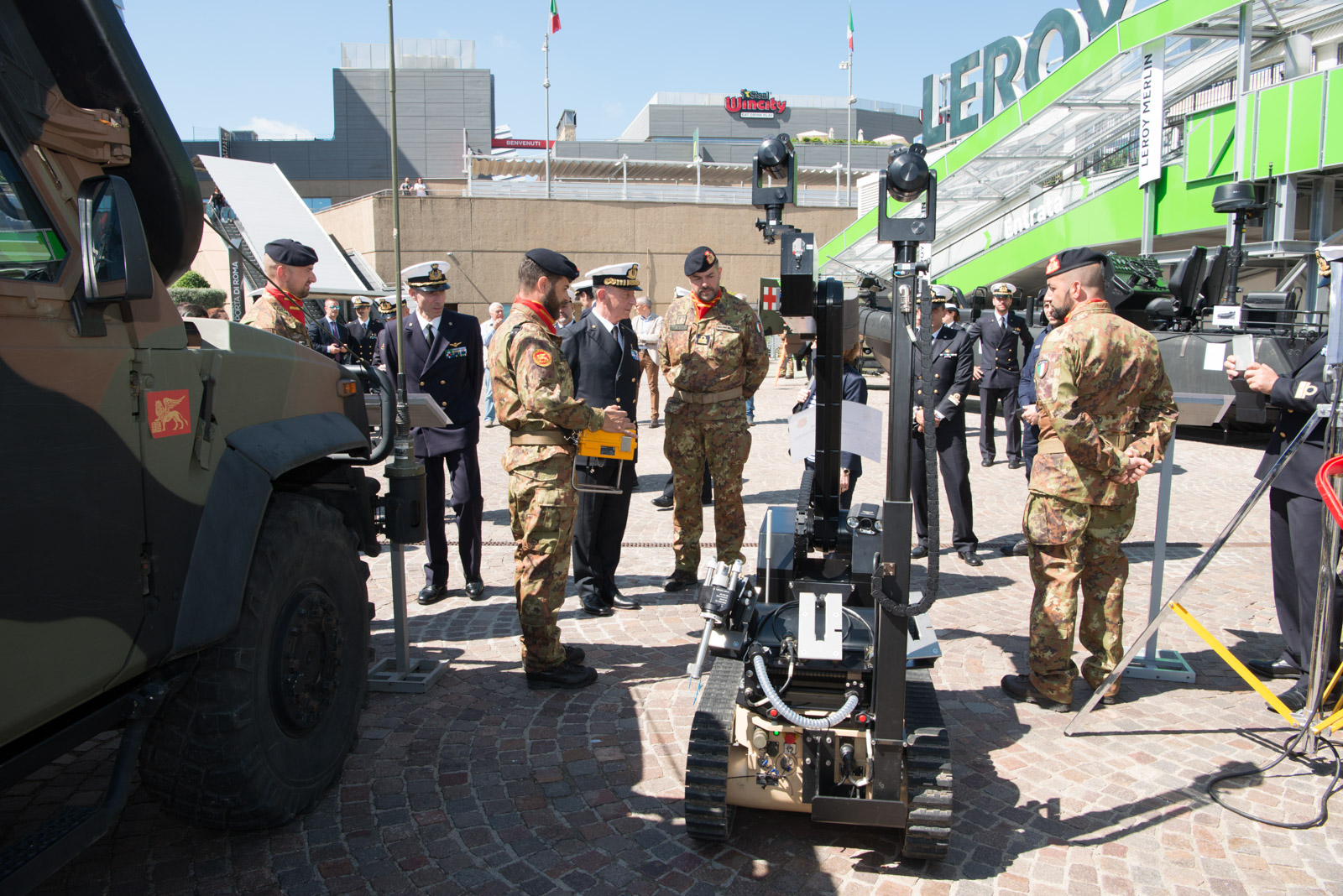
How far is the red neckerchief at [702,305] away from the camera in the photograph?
5.84 m

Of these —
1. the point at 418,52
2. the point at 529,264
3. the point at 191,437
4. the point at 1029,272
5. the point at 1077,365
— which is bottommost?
the point at 191,437

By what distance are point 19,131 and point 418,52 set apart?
56.3m

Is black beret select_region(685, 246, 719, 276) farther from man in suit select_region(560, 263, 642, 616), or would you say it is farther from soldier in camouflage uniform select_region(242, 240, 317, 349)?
soldier in camouflage uniform select_region(242, 240, 317, 349)

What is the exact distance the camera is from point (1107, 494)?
405 cm

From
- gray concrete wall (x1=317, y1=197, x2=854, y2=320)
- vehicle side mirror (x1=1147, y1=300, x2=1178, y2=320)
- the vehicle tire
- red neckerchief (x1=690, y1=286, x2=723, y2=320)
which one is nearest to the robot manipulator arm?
the vehicle tire

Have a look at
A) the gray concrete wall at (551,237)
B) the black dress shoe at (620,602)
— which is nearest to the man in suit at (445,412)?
the black dress shoe at (620,602)

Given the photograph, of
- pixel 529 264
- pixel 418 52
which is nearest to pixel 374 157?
pixel 418 52

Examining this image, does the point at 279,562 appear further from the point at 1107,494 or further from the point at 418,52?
the point at 418,52

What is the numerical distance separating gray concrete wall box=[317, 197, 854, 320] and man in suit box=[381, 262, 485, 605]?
75.8ft

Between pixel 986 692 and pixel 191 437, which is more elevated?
pixel 191 437

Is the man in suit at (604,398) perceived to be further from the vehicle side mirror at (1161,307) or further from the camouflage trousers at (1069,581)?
the vehicle side mirror at (1161,307)

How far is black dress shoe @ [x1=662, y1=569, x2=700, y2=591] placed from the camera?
6043mm

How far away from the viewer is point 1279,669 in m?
4.50

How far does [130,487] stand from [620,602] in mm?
3755
